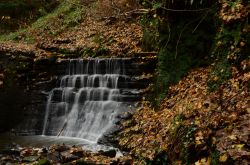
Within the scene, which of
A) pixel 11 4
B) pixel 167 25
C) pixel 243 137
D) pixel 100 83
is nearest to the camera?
pixel 243 137

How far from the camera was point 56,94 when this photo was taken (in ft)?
48.7

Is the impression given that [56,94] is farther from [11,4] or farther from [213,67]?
[11,4]

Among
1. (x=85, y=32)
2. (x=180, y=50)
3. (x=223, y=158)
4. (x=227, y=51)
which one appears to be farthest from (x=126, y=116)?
(x=85, y=32)

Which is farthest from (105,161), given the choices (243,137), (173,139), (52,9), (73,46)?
(52,9)

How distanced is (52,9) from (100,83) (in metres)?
14.1

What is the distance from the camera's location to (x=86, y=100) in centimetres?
1386

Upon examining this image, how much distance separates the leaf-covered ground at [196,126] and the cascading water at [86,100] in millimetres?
1636

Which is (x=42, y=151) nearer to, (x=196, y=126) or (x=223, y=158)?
(x=196, y=126)

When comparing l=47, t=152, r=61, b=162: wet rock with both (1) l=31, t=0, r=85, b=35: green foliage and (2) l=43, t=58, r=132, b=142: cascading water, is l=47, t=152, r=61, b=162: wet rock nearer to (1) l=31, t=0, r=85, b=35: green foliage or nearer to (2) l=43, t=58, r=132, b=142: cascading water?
(2) l=43, t=58, r=132, b=142: cascading water

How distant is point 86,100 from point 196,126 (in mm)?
6880

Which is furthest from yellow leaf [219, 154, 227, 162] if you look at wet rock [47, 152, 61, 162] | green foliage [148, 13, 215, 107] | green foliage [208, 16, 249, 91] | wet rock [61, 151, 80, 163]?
green foliage [148, 13, 215, 107]

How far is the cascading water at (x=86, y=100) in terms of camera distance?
12664 mm

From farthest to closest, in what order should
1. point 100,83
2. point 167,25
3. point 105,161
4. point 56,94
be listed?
1. point 56,94
2. point 100,83
3. point 167,25
4. point 105,161

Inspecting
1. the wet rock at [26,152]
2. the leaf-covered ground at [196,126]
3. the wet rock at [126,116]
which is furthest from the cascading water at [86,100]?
the wet rock at [26,152]
